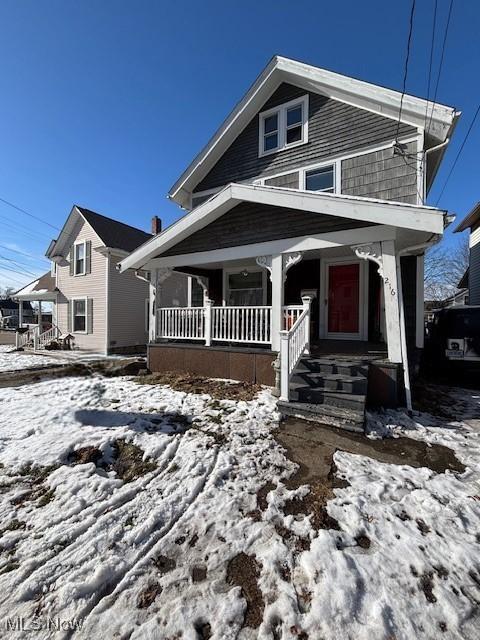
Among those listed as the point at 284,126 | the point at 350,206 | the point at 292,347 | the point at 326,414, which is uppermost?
the point at 284,126

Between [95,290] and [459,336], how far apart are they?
1430cm

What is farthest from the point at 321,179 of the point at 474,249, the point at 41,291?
the point at 41,291

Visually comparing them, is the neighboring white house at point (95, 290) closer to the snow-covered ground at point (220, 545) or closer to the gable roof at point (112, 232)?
the gable roof at point (112, 232)

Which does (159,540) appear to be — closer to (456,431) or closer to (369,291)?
(456,431)

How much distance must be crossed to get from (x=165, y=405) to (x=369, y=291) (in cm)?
597

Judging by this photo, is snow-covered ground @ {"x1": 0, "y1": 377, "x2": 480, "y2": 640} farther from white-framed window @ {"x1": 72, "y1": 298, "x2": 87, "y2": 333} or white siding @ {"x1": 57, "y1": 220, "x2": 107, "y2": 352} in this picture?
white-framed window @ {"x1": 72, "y1": 298, "x2": 87, "y2": 333}

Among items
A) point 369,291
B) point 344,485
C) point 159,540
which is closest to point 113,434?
point 159,540

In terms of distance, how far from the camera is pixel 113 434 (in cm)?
378

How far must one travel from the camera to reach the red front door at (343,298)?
778 cm

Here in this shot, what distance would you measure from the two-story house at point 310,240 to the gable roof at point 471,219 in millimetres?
4978

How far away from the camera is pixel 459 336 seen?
7.18 metres

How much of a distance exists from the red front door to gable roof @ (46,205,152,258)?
10.3 m

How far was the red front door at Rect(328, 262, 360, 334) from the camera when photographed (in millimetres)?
7777

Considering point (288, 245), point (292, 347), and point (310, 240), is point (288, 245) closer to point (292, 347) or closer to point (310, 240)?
point (310, 240)
